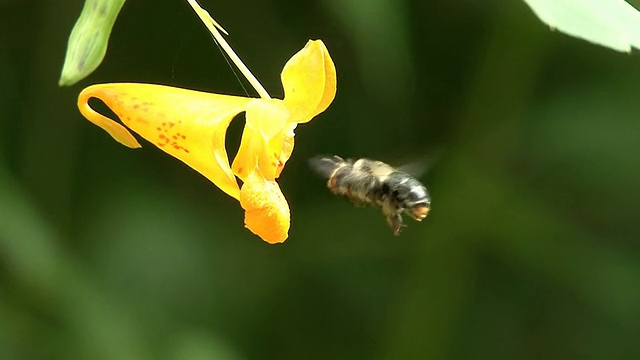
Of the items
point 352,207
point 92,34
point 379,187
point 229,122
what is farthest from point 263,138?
point 352,207

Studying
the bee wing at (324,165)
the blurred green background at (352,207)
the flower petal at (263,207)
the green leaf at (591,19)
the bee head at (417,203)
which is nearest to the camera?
the green leaf at (591,19)

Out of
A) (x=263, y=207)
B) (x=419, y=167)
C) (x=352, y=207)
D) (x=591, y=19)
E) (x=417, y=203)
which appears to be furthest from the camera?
(x=352, y=207)

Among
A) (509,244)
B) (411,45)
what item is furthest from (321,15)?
(509,244)

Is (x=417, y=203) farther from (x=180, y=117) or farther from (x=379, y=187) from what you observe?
(x=180, y=117)

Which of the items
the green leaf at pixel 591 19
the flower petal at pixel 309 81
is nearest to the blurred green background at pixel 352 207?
the flower petal at pixel 309 81

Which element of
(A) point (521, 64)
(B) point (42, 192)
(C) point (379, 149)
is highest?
(A) point (521, 64)

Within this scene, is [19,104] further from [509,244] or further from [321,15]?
[509,244]

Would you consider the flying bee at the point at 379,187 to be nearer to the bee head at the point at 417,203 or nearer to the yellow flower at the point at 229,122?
the bee head at the point at 417,203
